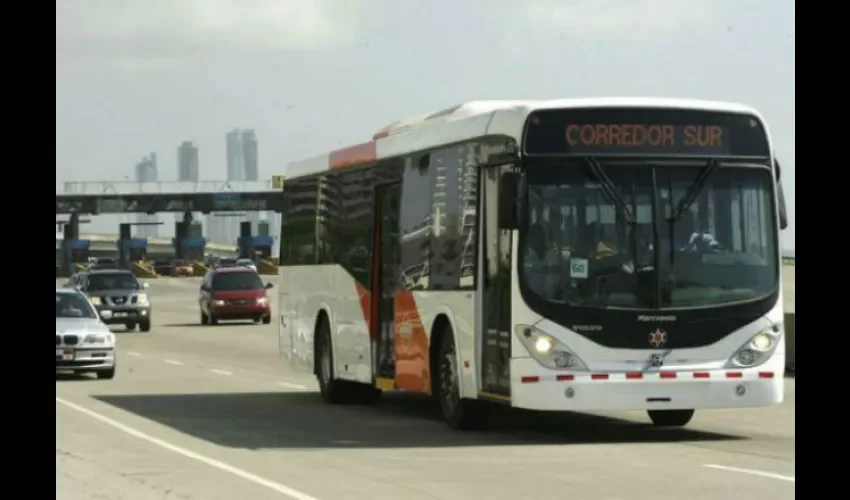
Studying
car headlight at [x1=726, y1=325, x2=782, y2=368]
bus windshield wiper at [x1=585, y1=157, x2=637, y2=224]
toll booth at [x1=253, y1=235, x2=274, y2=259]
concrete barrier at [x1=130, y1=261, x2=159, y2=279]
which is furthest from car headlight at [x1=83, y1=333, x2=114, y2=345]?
toll booth at [x1=253, y1=235, x2=274, y2=259]

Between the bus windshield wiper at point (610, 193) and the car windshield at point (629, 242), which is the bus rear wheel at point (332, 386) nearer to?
the car windshield at point (629, 242)

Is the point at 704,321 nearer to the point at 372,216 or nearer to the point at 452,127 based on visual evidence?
the point at 452,127

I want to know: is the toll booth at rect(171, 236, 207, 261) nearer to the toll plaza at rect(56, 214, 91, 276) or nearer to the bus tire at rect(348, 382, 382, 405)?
the toll plaza at rect(56, 214, 91, 276)

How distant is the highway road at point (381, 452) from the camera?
45.0 feet

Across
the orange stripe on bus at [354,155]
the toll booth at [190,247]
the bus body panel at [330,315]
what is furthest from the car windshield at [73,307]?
the toll booth at [190,247]

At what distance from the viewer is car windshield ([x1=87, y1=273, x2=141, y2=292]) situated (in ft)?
167

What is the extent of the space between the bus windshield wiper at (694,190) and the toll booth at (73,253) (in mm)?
132259

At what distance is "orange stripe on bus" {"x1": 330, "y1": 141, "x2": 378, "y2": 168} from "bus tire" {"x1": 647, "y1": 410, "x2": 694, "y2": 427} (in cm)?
431

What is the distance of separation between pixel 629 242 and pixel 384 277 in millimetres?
4560
